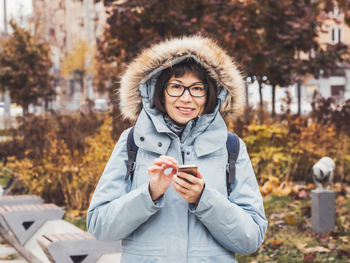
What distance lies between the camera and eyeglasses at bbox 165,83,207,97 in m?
2.01

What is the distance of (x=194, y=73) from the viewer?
2045 mm

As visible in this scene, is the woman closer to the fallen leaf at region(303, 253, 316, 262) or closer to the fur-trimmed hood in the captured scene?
the fur-trimmed hood

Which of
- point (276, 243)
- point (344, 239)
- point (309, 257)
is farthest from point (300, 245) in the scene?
point (344, 239)

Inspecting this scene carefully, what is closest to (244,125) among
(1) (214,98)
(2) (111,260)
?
(2) (111,260)

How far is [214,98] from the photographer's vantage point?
207 cm

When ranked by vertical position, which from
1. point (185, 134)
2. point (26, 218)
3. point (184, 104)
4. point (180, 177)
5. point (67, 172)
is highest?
point (184, 104)

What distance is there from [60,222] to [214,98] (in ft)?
10.4

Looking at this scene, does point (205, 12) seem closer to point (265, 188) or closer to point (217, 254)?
point (265, 188)

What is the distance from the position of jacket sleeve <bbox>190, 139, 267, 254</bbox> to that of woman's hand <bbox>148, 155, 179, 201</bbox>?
14cm

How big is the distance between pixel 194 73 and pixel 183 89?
9 cm

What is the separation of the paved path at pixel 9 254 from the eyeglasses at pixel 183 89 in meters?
3.39

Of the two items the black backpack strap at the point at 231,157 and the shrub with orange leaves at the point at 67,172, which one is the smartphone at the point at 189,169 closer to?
the black backpack strap at the point at 231,157

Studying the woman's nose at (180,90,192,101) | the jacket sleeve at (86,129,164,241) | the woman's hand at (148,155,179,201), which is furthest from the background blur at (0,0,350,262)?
the woman's hand at (148,155,179,201)

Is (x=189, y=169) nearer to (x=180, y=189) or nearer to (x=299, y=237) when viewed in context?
(x=180, y=189)
